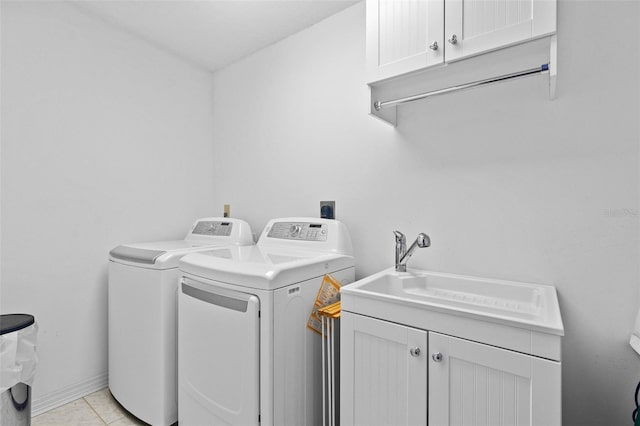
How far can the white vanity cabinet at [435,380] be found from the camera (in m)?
0.93

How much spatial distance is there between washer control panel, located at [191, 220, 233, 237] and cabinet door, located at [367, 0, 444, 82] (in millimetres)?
1457

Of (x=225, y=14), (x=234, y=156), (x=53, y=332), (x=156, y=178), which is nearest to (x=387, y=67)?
(x=225, y=14)

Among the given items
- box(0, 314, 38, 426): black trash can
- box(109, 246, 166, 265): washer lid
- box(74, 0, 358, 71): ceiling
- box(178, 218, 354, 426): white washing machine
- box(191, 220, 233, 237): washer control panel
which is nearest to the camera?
box(178, 218, 354, 426): white washing machine

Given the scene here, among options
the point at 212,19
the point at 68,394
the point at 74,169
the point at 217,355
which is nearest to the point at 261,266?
the point at 217,355

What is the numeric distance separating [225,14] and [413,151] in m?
1.52

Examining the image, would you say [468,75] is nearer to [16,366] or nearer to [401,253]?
[401,253]

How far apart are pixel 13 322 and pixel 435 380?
1.95 m

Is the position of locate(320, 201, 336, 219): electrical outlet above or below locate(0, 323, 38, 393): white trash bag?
above

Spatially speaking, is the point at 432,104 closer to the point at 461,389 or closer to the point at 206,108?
the point at 461,389

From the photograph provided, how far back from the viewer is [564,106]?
1346mm

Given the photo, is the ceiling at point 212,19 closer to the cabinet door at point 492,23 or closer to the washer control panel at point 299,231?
the cabinet door at point 492,23

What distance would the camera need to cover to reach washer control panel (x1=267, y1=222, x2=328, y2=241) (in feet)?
6.25

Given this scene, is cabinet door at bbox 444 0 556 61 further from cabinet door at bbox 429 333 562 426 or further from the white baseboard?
the white baseboard

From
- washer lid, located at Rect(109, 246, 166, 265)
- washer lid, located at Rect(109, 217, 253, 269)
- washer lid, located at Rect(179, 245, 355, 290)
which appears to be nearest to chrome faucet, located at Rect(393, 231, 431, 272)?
washer lid, located at Rect(179, 245, 355, 290)
